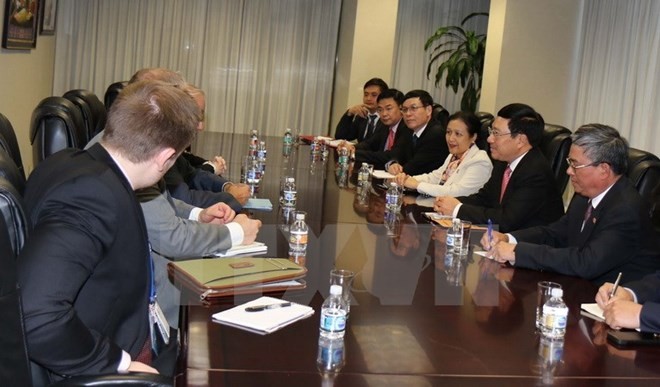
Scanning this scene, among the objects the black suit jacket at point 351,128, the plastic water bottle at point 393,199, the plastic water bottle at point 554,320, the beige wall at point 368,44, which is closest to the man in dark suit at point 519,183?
the plastic water bottle at point 393,199

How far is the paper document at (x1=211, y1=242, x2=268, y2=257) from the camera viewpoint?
9.21 feet

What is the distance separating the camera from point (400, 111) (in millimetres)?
6789

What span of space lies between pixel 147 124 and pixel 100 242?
1.00ft

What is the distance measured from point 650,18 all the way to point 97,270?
6.17 metres

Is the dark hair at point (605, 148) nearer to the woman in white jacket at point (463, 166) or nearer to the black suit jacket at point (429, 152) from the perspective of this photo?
the woman in white jacket at point (463, 166)

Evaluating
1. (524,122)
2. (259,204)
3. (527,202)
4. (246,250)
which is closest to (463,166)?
(524,122)

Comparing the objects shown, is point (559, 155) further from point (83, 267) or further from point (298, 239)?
point (83, 267)

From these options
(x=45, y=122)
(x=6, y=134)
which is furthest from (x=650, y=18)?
(x=6, y=134)

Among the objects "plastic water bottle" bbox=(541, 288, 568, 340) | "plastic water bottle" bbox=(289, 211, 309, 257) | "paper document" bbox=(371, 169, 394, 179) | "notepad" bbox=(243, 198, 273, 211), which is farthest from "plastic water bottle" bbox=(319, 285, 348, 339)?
"paper document" bbox=(371, 169, 394, 179)

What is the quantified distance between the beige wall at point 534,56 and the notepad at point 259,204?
162 inches

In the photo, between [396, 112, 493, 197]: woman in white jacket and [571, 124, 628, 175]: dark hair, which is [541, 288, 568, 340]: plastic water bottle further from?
[396, 112, 493, 197]: woman in white jacket

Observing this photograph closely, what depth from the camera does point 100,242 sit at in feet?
5.76

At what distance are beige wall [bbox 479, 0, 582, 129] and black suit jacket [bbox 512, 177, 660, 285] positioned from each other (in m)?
4.56

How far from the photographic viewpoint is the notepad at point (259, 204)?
3762 millimetres
